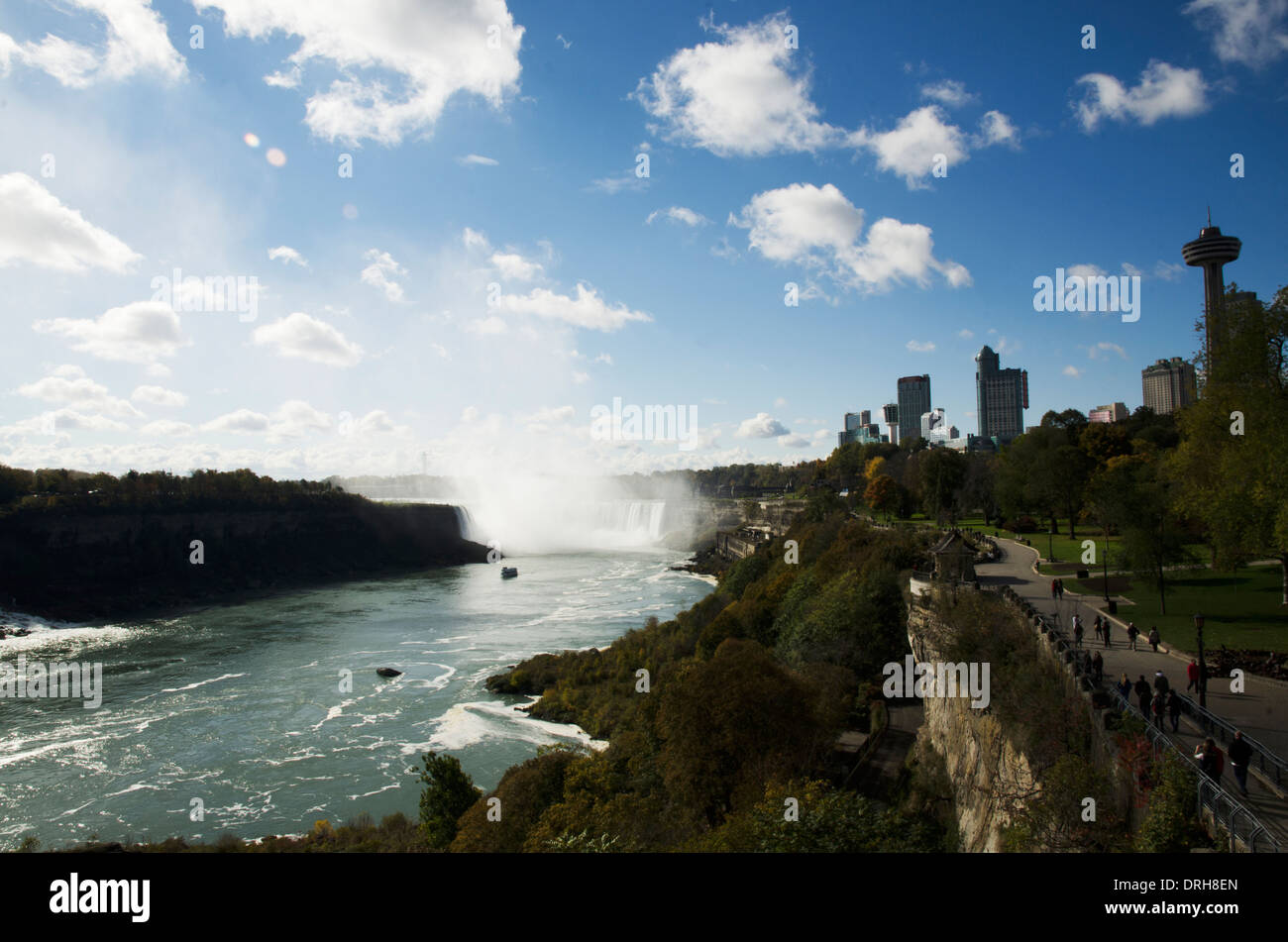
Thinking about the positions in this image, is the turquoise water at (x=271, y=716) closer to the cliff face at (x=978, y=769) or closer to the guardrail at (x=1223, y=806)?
the cliff face at (x=978, y=769)

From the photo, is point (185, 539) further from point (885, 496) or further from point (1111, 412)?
point (1111, 412)

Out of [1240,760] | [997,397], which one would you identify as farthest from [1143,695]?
[997,397]

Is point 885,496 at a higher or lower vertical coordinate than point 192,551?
higher

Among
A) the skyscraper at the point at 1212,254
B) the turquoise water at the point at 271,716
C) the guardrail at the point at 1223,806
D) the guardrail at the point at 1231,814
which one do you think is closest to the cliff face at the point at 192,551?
the turquoise water at the point at 271,716

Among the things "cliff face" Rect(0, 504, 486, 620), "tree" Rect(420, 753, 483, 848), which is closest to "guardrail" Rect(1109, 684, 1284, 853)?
"tree" Rect(420, 753, 483, 848)
